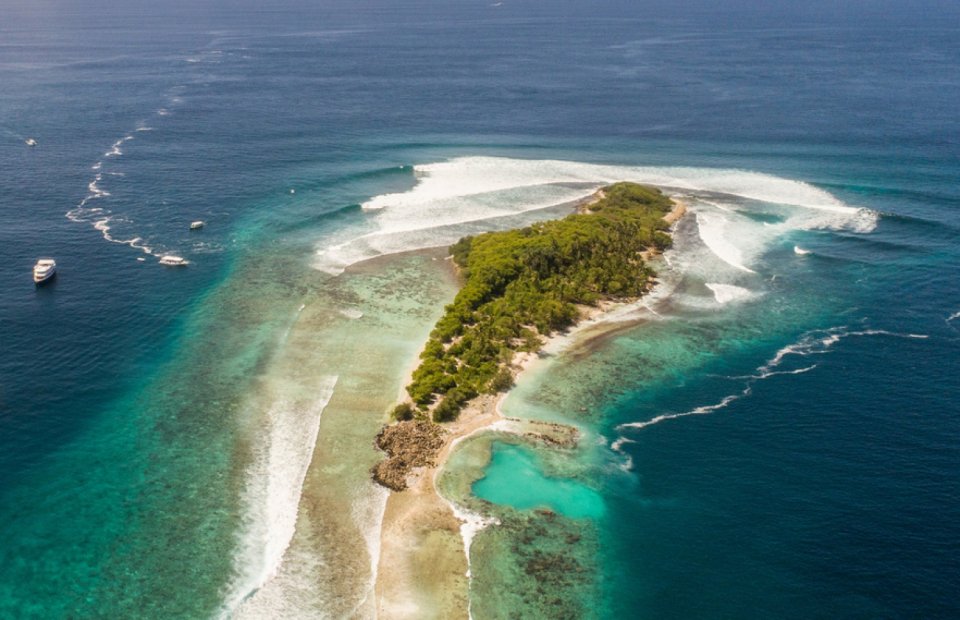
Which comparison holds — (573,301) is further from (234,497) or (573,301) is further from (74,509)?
(74,509)

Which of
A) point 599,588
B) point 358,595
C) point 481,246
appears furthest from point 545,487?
point 481,246

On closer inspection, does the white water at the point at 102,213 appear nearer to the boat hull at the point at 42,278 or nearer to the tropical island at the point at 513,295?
the boat hull at the point at 42,278

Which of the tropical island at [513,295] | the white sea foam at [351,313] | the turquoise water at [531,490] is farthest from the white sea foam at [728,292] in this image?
the white sea foam at [351,313]

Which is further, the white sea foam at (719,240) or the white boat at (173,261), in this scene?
the white sea foam at (719,240)

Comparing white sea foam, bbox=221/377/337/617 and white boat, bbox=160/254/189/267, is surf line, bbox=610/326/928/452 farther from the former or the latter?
white boat, bbox=160/254/189/267

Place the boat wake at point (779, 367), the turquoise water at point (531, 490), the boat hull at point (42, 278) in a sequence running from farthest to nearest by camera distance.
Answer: the boat hull at point (42, 278) → the boat wake at point (779, 367) → the turquoise water at point (531, 490)

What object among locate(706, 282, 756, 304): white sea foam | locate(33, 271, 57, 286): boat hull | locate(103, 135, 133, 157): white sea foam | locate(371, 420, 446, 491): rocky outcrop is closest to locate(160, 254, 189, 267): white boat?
locate(33, 271, 57, 286): boat hull

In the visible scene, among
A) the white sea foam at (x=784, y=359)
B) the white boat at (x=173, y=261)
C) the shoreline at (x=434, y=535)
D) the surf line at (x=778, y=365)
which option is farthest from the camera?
the white boat at (x=173, y=261)
